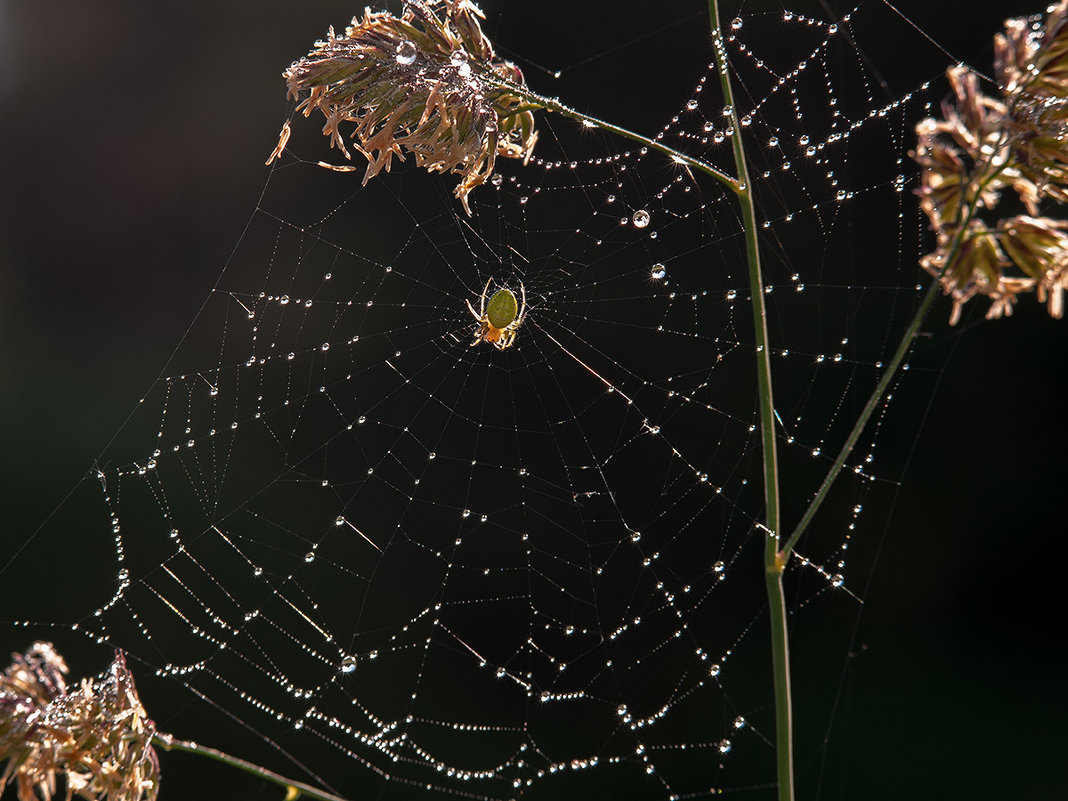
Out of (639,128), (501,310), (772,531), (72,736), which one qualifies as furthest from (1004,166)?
(639,128)

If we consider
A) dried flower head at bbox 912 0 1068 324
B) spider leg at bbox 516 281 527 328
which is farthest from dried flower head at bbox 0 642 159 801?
spider leg at bbox 516 281 527 328

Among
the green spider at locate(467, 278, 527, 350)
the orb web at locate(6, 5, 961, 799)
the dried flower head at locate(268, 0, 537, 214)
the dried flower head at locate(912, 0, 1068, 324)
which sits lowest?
the orb web at locate(6, 5, 961, 799)

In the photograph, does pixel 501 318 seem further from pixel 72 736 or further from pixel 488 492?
pixel 72 736

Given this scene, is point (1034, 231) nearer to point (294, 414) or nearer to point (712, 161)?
point (712, 161)

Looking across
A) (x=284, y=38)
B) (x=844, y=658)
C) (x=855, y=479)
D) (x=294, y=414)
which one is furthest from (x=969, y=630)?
(x=284, y=38)

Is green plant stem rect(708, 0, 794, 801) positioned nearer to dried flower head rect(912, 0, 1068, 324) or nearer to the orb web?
dried flower head rect(912, 0, 1068, 324)

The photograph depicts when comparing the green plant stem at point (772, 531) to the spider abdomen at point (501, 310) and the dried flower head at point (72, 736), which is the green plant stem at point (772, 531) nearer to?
the dried flower head at point (72, 736)

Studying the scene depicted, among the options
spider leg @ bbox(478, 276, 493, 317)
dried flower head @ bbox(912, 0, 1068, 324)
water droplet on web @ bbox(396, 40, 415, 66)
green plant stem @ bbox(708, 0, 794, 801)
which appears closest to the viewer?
dried flower head @ bbox(912, 0, 1068, 324)
